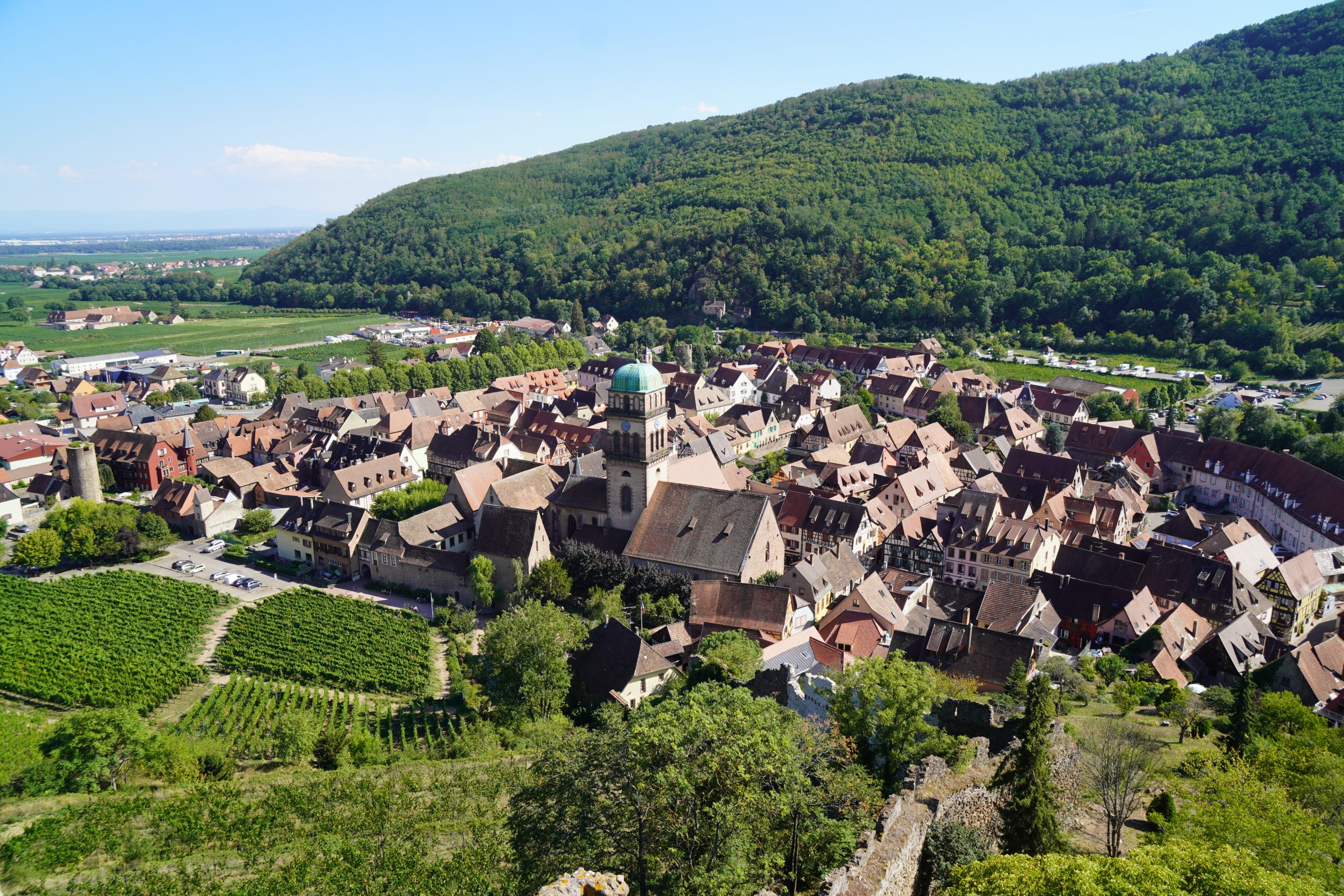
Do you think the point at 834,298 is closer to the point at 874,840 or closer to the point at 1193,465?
the point at 1193,465

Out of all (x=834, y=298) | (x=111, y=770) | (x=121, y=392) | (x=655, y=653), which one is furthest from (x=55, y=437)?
(x=834, y=298)

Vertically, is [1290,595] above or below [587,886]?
below

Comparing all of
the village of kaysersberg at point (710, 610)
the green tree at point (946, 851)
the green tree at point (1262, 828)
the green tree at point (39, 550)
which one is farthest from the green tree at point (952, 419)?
the green tree at point (39, 550)

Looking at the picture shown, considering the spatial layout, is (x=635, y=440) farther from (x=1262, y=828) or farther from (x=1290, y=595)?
(x=1290, y=595)

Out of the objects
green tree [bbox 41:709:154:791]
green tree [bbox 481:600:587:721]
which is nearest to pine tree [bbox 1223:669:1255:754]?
green tree [bbox 481:600:587:721]

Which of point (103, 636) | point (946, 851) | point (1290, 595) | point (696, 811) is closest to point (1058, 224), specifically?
point (1290, 595)

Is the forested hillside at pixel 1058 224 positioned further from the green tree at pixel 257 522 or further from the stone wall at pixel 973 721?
the stone wall at pixel 973 721
